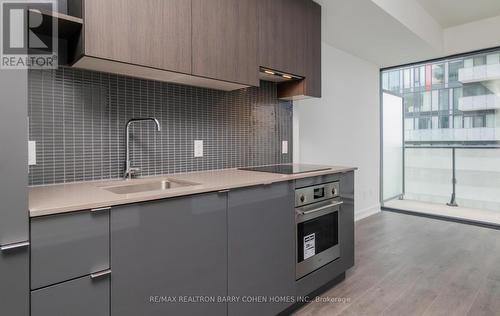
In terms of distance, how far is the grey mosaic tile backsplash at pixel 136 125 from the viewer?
5.05 ft

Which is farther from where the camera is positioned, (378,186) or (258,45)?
(378,186)

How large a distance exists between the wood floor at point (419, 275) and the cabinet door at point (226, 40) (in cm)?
168

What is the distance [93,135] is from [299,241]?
1443 mm

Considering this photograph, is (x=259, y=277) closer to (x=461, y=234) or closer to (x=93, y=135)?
(x=93, y=135)

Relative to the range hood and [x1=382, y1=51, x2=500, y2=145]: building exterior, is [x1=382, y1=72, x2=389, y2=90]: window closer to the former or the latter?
[x1=382, y1=51, x2=500, y2=145]: building exterior

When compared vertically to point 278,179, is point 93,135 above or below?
above

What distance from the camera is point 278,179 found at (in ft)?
5.99

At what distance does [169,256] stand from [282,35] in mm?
1748

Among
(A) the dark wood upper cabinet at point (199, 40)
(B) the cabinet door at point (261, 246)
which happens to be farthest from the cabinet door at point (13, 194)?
(B) the cabinet door at point (261, 246)

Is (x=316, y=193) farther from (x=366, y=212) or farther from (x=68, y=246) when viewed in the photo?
(x=366, y=212)

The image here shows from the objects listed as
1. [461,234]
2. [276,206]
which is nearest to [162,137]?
[276,206]

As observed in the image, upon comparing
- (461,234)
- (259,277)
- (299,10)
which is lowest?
(461,234)

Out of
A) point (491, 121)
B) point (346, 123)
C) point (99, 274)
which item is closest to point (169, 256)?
point (99, 274)

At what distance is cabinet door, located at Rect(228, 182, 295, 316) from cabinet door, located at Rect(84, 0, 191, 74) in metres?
0.82
